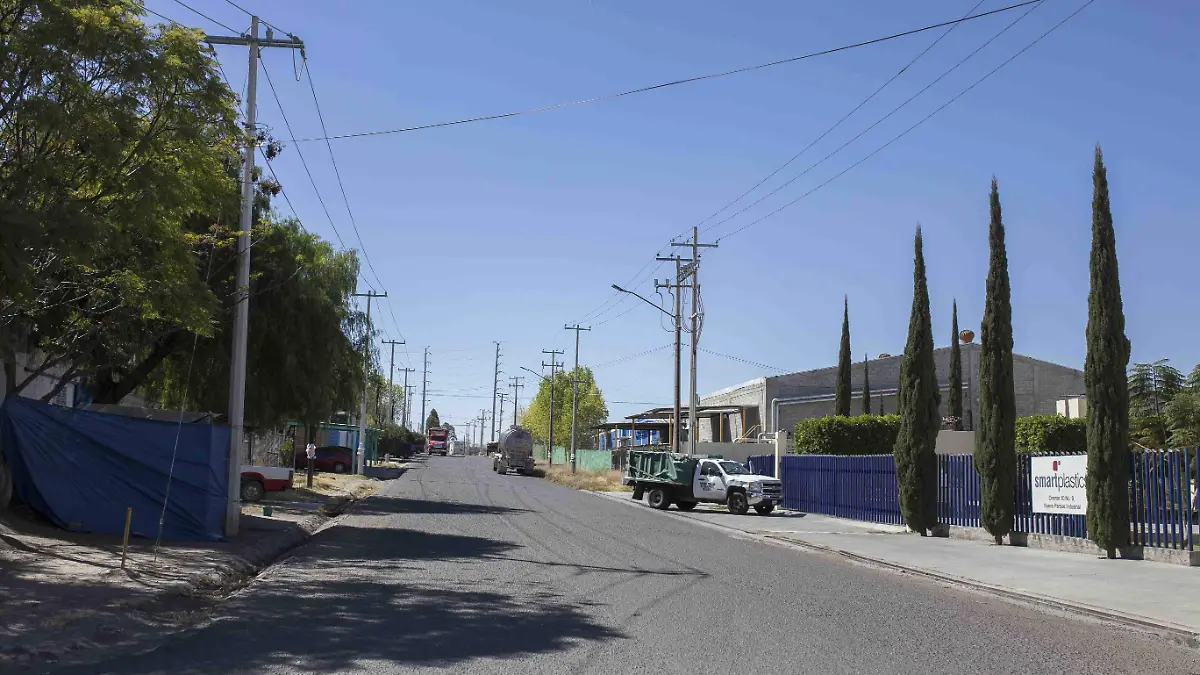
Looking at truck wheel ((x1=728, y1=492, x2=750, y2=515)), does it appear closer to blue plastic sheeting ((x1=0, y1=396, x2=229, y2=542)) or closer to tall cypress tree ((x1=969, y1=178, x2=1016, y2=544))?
tall cypress tree ((x1=969, y1=178, x2=1016, y2=544))

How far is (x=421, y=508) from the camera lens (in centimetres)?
2978

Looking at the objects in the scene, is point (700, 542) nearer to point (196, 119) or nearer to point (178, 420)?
point (178, 420)

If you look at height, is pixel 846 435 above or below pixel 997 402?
below

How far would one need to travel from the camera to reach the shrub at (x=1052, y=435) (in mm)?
35594

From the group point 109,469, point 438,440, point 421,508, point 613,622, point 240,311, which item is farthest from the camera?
point 438,440

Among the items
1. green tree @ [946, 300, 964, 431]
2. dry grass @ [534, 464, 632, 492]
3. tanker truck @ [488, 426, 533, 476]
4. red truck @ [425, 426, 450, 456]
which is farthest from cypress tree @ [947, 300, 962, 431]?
red truck @ [425, 426, 450, 456]

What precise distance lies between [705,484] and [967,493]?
1169 centimetres

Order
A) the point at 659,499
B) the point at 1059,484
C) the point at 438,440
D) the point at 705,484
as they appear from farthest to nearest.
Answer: the point at 438,440 → the point at 659,499 → the point at 705,484 → the point at 1059,484

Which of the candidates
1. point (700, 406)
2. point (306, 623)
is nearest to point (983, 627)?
point (306, 623)

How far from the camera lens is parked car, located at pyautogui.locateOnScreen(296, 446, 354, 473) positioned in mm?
53156

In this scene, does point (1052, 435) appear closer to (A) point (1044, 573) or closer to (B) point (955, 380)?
(B) point (955, 380)

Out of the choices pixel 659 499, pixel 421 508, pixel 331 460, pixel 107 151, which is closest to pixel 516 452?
pixel 331 460

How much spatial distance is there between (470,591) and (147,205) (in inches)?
241

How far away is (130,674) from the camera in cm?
790
